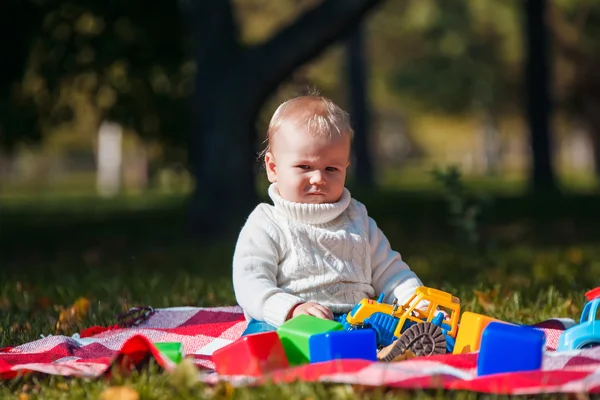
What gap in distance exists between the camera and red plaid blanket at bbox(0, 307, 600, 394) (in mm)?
2473

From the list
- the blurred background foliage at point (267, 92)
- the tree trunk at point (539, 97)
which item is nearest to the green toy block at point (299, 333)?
the blurred background foliage at point (267, 92)

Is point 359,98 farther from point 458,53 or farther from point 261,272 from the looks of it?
point 261,272

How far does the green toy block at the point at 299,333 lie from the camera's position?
2.81 metres

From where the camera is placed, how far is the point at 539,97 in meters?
12.9

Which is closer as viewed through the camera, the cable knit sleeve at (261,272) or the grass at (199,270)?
the grass at (199,270)

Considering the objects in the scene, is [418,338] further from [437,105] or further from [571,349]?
[437,105]

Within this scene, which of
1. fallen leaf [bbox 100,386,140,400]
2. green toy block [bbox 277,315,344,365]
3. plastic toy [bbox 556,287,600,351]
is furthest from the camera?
plastic toy [bbox 556,287,600,351]

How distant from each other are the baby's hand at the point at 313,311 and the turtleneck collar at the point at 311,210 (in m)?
0.36

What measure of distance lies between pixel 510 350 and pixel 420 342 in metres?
0.37

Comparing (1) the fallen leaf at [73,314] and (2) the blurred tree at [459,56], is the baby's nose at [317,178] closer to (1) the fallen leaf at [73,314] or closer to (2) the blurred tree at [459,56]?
(1) the fallen leaf at [73,314]

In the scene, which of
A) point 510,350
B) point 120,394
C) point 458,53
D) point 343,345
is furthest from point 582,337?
point 458,53

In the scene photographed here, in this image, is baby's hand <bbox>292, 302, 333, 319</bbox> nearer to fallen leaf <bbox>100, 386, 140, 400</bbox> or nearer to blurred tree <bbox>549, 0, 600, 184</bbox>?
fallen leaf <bbox>100, 386, 140, 400</bbox>

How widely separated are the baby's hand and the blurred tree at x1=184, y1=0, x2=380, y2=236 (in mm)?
4534

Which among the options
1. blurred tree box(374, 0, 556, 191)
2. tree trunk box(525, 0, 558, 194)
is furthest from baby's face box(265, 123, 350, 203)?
blurred tree box(374, 0, 556, 191)
